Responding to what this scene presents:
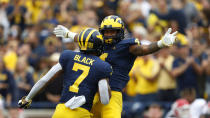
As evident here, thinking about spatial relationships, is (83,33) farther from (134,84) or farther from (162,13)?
(162,13)

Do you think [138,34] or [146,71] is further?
[138,34]

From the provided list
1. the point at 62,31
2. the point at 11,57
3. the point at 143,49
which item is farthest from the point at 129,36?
the point at 143,49

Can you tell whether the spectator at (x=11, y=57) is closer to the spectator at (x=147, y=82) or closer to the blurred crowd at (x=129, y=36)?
the blurred crowd at (x=129, y=36)

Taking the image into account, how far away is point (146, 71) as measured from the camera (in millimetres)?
11938

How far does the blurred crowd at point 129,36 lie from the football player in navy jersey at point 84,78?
3.23 meters

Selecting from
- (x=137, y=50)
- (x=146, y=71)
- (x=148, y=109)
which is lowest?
(x=148, y=109)

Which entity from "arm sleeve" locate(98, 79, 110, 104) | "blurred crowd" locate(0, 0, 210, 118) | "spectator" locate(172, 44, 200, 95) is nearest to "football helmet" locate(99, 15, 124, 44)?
"arm sleeve" locate(98, 79, 110, 104)

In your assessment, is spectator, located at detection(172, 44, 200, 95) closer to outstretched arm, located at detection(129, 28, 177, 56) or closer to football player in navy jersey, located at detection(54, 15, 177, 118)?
football player in navy jersey, located at detection(54, 15, 177, 118)

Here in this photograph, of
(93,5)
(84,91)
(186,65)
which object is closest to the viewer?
(84,91)

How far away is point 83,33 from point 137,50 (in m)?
0.86

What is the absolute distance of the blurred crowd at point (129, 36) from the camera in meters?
11.4

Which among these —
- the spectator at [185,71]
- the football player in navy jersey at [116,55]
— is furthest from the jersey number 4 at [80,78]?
the spectator at [185,71]

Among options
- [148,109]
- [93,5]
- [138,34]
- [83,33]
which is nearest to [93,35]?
[83,33]

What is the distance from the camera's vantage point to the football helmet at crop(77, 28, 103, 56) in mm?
7023
